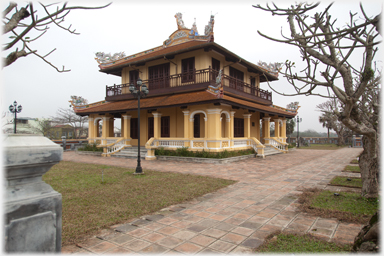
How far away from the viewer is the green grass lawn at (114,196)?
3.99m

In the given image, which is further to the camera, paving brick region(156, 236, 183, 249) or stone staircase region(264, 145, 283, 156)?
stone staircase region(264, 145, 283, 156)

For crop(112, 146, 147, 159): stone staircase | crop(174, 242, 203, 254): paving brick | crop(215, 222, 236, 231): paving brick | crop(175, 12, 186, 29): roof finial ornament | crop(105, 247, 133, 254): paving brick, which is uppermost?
crop(175, 12, 186, 29): roof finial ornament

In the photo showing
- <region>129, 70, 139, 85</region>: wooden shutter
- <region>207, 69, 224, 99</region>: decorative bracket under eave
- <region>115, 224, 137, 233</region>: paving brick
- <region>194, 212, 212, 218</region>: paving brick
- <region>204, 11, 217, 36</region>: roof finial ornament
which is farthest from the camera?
<region>129, 70, 139, 85</region>: wooden shutter

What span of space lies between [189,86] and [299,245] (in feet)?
44.1

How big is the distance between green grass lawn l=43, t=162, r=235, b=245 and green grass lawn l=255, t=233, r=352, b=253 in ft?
8.22

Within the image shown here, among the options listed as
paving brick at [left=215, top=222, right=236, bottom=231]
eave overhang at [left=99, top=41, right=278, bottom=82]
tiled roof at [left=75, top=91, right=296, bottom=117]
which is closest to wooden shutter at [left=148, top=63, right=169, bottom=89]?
eave overhang at [left=99, top=41, right=278, bottom=82]

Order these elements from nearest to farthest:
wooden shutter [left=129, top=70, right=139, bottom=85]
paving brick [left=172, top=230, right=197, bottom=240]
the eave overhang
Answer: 1. paving brick [left=172, top=230, right=197, bottom=240]
2. the eave overhang
3. wooden shutter [left=129, top=70, right=139, bottom=85]

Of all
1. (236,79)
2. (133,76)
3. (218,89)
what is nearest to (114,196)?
(218,89)

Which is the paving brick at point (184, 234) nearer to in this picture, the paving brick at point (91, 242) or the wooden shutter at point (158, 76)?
the paving brick at point (91, 242)

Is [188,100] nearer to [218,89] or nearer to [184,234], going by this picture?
[218,89]

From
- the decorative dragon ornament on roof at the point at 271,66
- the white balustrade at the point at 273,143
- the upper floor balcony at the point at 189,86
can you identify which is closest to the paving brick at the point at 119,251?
the upper floor balcony at the point at 189,86

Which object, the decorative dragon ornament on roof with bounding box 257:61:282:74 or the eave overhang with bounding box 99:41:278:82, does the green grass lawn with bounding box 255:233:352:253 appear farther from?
the decorative dragon ornament on roof with bounding box 257:61:282:74

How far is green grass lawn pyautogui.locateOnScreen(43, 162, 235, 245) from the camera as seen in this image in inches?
157

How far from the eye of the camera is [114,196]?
575 cm
